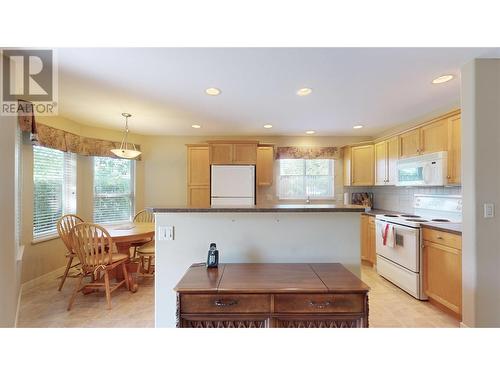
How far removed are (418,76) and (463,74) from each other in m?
0.32

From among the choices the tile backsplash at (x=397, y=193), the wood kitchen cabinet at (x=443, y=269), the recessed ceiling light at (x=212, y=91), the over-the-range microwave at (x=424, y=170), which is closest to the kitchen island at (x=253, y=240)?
the wood kitchen cabinet at (x=443, y=269)

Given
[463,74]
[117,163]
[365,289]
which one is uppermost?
[463,74]

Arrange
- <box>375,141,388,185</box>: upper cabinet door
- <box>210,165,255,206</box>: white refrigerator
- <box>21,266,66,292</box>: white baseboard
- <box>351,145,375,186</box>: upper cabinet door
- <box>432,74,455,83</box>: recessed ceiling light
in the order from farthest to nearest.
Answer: <box>351,145,375,186</box>: upper cabinet door, <box>210,165,255,206</box>: white refrigerator, <box>375,141,388,185</box>: upper cabinet door, <box>21,266,66,292</box>: white baseboard, <box>432,74,455,83</box>: recessed ceiling light

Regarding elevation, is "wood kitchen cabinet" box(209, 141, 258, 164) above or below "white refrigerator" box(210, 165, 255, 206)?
above

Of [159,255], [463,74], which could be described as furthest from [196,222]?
[463,74]

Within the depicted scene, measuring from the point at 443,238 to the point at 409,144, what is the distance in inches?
59.0

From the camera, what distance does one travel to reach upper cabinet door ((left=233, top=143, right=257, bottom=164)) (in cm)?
397

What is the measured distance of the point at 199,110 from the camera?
303 centimetres

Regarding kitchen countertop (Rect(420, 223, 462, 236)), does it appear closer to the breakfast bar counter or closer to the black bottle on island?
the breakfast bar counter

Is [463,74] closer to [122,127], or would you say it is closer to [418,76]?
[418,76]

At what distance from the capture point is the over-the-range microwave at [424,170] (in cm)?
260

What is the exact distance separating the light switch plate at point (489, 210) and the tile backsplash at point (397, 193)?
50.8 inches

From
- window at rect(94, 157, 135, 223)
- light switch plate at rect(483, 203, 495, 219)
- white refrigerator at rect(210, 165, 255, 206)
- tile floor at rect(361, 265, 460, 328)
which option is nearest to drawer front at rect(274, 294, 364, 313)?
tile floor at rect(361, 265, 460, 328)

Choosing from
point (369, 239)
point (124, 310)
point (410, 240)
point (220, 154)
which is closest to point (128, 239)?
point (124, 310)
